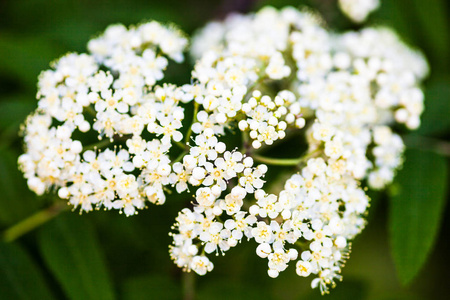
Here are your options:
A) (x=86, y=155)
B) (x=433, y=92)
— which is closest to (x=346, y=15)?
(x=433, y=92)

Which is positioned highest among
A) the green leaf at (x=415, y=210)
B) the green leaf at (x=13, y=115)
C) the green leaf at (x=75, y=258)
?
the green leaf at (x=13, y=115)

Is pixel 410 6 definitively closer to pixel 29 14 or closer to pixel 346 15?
pixel 346 15

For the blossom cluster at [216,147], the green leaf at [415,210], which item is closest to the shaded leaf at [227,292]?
the blossom cluster at [216,147]

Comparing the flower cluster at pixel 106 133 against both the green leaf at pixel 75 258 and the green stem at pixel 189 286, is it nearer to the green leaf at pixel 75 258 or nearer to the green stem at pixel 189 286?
the green leaf at pixel 75 258

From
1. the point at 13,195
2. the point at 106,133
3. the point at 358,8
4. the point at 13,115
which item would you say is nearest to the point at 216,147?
the point at 106,133

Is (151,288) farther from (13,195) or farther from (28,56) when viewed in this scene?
(28,56)
